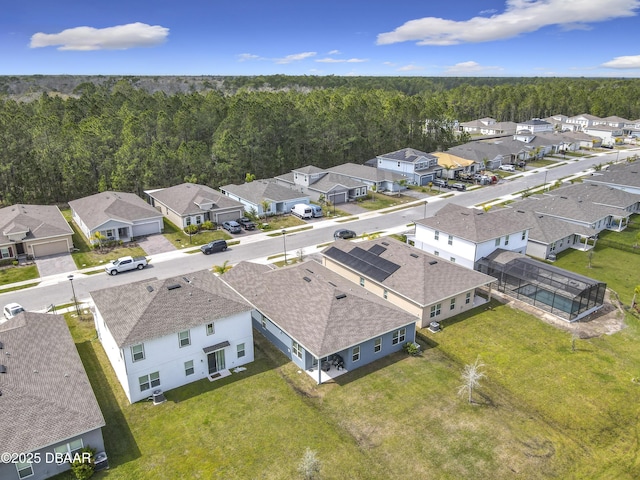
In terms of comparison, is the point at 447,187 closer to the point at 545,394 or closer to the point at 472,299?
the point at 472,299

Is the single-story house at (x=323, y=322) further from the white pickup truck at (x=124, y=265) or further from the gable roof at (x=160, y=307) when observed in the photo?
the white pickup truck at (x=124, y=265)

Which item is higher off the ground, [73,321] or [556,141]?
[556,141]

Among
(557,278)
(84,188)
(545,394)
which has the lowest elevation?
(545,394)

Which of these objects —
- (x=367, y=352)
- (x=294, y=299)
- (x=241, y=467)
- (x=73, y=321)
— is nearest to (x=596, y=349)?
(x=367, y=352)

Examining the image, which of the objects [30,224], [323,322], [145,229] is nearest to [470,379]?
[323,322]

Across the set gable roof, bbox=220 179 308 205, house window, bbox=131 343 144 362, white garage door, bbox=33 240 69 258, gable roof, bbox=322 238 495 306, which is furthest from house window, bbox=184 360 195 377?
gable roof, bbox=220 179 308 205

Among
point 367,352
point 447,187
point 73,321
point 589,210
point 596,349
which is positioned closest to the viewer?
point 367,352

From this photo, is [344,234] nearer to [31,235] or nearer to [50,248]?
[50,248]
